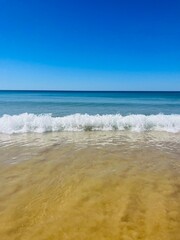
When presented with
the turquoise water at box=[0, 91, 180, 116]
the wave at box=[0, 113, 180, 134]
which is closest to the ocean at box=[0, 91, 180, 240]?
the wave at box=[0, 113, 180, 134]

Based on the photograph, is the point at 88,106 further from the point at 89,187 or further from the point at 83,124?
the point at 89,187

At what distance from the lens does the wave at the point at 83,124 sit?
11.5 metres

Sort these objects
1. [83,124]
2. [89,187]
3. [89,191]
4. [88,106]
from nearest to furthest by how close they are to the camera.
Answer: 1. [89,191]
2. [89,187]
3. [83,124]
4. [88,106]

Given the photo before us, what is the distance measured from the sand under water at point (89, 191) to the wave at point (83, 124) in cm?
295

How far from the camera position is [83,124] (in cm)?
1227

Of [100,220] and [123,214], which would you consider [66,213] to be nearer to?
[100,220]

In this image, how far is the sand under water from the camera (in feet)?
11.3

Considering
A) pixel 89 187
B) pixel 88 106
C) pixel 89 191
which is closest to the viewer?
pixel 89 191

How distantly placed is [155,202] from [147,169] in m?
1.84

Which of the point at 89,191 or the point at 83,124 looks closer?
the point at 89,191

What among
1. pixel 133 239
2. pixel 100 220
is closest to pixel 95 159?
pixel 100 220

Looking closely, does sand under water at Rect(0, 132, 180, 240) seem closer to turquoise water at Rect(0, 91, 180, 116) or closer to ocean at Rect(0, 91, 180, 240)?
ocean at Rect(0, 91, 180, 240)

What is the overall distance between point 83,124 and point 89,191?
7.61 meters

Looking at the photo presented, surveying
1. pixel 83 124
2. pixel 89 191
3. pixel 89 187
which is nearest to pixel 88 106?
pixel 83 124
